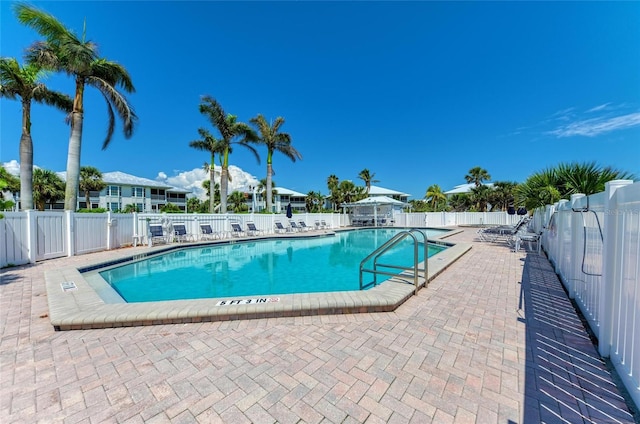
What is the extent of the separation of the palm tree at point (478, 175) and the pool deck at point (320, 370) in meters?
32.1

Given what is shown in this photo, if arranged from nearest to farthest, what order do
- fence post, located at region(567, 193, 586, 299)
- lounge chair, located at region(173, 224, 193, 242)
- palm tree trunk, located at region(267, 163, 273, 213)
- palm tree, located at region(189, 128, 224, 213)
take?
fence post, located at region(567, 193, 586, 299) < lounge chair, located at region(173, 224, 193, 242) < palm tree trunk, located at region(267, 163, 273, 213) < palm tree, located at region(189, 128, 224, 213)

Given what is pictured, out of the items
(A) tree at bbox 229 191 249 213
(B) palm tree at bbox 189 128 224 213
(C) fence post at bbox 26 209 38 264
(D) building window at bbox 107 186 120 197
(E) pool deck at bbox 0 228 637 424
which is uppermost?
(B) palm tree at bbox 189 128 224 213

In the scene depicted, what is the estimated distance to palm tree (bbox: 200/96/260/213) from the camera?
1764cm

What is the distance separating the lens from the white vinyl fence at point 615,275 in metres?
1.89

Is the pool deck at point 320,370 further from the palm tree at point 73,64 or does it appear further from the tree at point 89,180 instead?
the tree at point 89,180

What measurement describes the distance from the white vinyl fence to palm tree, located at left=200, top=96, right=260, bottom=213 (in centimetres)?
1755

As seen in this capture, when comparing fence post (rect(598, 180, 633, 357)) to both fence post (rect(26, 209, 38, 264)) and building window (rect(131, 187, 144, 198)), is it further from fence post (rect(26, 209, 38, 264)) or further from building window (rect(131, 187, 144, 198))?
building window (rect(131, 187, 144, 198))

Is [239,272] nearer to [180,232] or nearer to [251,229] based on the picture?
[180,232]

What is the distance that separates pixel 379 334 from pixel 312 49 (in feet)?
58.7

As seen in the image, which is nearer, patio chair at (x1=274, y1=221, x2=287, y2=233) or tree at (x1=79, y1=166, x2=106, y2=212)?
patio chair at (x1=274, y1=221, x2=287, y2=233)

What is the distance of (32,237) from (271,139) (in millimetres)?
15337

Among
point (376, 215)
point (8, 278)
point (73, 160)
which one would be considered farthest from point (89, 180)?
point (376, 215)

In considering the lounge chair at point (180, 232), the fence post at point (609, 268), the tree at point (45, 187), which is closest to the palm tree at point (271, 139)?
the lounge chair at point (180, 232)

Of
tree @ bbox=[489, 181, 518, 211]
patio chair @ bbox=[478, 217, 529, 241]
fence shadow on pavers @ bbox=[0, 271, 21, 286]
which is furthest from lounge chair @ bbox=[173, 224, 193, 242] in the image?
tree @ bbox=[489, 181, 518, 211]
